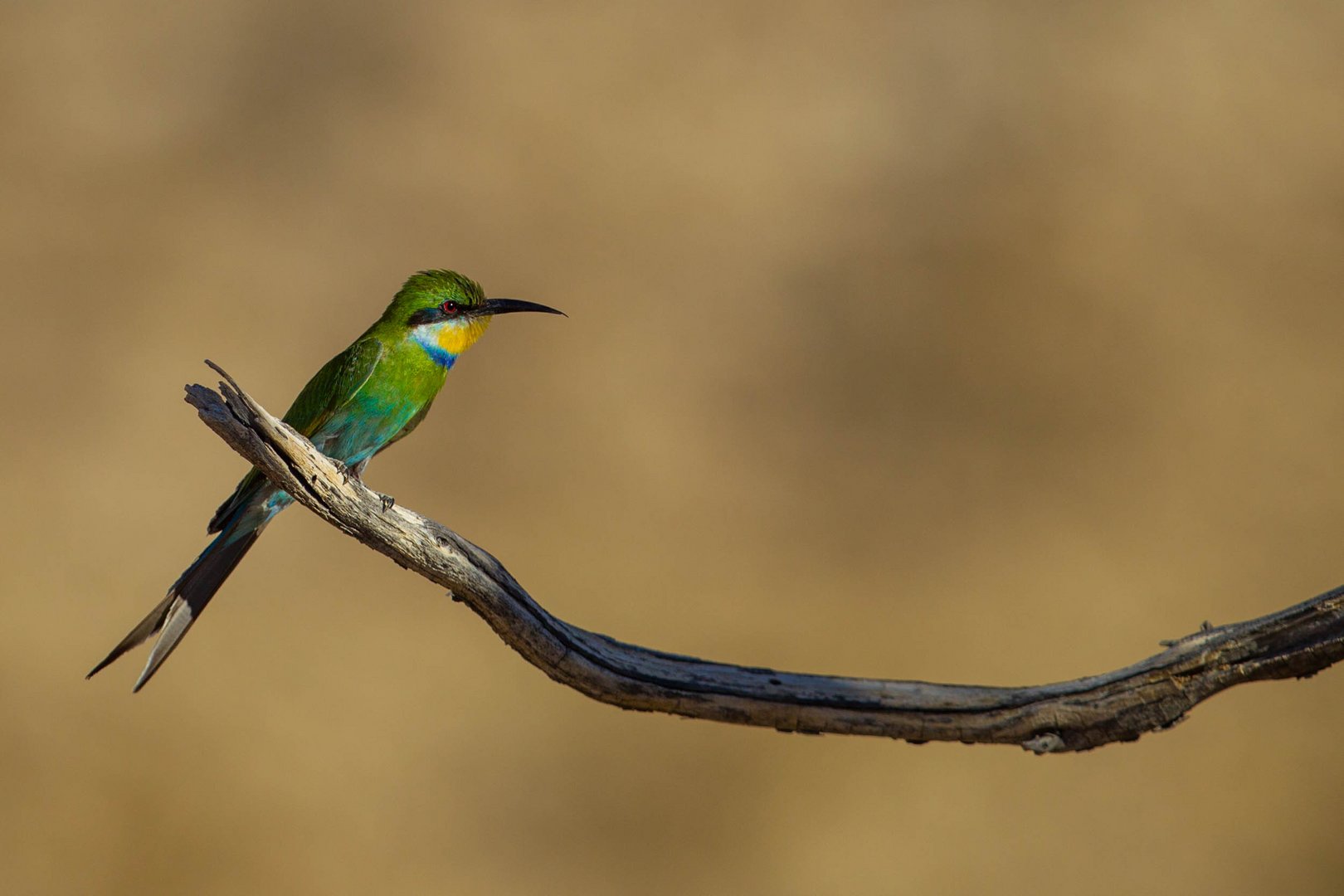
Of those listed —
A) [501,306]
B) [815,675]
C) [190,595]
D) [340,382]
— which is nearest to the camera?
[815,675]

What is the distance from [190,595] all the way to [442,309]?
0.69 m

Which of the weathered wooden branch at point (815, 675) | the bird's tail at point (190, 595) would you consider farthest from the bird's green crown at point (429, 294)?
the weathered wooden branch at point (815, 675)

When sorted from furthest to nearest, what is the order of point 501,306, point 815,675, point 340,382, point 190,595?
point 501,306 < point 340,382 < point 190,595 < point 815,675

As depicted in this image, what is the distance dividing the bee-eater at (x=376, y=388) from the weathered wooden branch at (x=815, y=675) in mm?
533

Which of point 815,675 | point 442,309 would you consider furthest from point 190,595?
point 815,675

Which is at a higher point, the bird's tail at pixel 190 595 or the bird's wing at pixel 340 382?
the bird's wing at pixel 340 382

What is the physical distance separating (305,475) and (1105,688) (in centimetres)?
111

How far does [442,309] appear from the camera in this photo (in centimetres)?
227

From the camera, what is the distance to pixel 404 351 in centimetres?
224

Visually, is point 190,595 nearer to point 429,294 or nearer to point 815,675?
point 429,294

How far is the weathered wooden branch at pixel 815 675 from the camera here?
155cm

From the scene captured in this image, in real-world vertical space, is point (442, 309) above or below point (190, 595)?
above

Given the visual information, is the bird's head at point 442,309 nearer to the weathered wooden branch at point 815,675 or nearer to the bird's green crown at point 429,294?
the bird's green crown at point 429,294

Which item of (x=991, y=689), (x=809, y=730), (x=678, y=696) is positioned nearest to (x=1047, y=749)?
(x=991, y=689)
